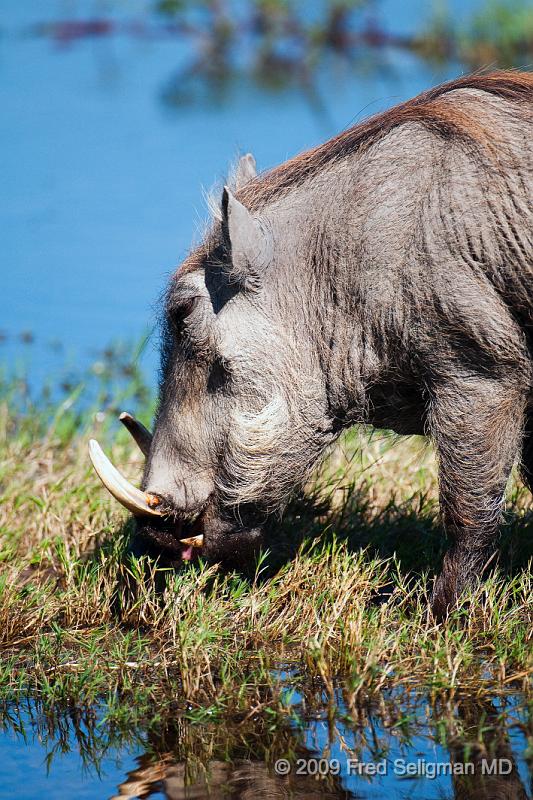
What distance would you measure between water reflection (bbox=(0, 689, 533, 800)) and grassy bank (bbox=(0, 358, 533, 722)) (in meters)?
0.07

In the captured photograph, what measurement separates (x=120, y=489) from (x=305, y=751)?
1.28 metres

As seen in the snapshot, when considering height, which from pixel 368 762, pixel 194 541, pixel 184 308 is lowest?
pixel 368 762

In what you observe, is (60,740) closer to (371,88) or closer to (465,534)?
(465,534)

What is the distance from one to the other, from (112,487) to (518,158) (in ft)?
5.86

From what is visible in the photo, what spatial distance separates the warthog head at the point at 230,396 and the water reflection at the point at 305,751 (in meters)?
0.91

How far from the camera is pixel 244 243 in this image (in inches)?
169

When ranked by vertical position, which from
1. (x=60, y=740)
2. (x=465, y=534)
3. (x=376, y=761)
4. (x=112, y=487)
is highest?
(x=112, y=487)

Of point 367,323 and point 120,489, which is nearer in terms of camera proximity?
point 367,323

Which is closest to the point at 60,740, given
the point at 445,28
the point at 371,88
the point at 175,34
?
the point at 371,88

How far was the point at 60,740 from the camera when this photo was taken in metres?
3.65

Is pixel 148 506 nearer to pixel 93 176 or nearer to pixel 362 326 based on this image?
pixel 362 326

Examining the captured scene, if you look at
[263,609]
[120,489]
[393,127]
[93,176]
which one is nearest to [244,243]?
[393,127]

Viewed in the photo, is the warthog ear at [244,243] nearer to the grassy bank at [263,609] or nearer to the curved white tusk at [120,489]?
the curved white tusk at [120,489]

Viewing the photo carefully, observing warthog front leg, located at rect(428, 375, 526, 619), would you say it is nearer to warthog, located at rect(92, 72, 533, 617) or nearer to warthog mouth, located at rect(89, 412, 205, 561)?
warthog, located at rect(92, 72, 533, 617)
